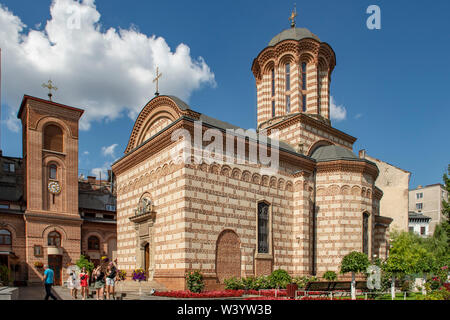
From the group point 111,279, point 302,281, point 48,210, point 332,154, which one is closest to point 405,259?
point 332,154

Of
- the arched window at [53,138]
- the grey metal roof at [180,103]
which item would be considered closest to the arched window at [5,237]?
the arched window at [53,138]

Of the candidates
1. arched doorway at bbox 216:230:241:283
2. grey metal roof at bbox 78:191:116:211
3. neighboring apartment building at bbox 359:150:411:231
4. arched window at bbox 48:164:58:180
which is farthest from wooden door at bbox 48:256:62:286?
neighboring apartment building at bbox 359:150:411:231

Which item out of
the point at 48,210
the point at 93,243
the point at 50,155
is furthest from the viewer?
the point at 93,243

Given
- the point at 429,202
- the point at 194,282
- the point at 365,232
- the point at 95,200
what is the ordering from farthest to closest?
the point at 429,202, the point at 95,200, the point at 365,232, the point at 194,282

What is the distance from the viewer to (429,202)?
5806cm

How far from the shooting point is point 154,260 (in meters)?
18.5

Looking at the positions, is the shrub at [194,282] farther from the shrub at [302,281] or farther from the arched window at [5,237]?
the arched window at [5,237]

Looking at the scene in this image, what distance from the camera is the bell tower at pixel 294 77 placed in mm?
26562

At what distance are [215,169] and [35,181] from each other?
18125 millimetres

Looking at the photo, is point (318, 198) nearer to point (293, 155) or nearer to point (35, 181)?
point (293, 155)

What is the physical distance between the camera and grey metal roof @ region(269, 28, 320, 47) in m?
27.3

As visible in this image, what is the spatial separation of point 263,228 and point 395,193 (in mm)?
22321

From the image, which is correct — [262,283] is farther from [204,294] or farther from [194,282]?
[204,294]

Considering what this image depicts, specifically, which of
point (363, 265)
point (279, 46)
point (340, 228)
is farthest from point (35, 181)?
point (363, 265)
